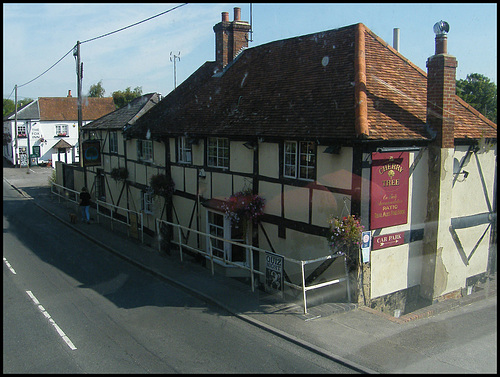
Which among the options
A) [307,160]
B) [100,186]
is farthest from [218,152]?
[100,186]

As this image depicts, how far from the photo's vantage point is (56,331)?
8.00m

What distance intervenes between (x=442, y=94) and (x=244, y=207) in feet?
17.0

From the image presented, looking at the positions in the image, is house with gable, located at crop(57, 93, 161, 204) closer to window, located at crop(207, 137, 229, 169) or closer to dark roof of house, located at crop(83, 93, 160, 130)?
dark roof of house, located at crop(83, 93, 160, 130)

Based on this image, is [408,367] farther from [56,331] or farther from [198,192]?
[198,192]

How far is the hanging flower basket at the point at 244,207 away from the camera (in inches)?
432

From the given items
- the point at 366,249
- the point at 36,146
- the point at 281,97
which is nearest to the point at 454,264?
the point at 366,249

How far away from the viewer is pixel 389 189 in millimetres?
9344

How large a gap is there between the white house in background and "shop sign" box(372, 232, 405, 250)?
34110 mm

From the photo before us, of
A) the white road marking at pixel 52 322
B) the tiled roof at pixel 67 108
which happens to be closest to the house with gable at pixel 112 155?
the white road marking at pixel 52 322

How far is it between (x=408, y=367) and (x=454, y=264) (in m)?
5.15

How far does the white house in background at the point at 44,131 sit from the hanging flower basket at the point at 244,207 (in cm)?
3073

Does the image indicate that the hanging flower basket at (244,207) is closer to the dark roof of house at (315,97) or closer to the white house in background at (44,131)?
the dark roof of house at (315,97)

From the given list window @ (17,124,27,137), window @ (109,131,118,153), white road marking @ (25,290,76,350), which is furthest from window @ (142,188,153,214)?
window @ (17,124,27,137)

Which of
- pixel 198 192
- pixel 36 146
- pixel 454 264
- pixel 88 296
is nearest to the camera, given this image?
pixel 88 296
